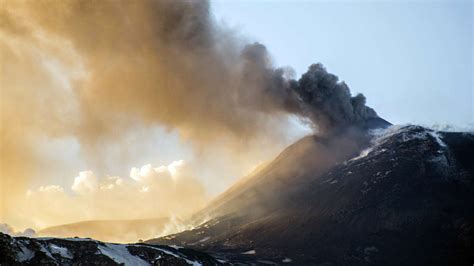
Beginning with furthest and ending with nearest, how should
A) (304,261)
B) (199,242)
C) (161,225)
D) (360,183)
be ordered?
(161,225)
(360,183)
(199,242)
(304,261)

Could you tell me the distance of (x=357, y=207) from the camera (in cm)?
9688

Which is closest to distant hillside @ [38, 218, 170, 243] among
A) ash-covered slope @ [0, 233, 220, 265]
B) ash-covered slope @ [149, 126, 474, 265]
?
ash-covered slope @ [149, 126, 474, 265]

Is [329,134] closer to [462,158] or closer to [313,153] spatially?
[313,153]

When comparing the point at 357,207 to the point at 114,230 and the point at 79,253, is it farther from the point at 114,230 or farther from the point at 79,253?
the point at 114,230

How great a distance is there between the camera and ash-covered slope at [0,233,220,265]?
174 feet

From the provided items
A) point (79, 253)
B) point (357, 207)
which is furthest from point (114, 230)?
point (79, 253)

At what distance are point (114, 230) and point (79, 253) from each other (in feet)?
337

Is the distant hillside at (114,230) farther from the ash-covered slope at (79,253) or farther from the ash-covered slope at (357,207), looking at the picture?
the ash-covered slope at (79,253)

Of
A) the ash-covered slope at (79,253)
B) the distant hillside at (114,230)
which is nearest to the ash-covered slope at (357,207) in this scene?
the ash-covered slope at (79,253)

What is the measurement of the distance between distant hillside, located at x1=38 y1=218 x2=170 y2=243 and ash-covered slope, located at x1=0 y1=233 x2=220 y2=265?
7518cm

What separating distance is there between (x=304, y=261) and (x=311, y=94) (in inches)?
2374

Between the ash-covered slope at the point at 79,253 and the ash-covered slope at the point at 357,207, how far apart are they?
58.9 feet

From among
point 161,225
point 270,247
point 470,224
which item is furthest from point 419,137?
point 161,225

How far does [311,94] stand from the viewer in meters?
133
